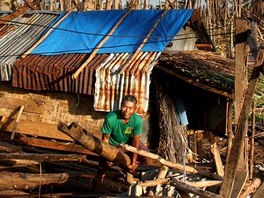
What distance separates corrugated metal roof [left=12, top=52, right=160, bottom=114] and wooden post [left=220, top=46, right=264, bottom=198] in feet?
22.7

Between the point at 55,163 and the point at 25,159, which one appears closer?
the point at 25,159

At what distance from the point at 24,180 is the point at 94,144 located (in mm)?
1210

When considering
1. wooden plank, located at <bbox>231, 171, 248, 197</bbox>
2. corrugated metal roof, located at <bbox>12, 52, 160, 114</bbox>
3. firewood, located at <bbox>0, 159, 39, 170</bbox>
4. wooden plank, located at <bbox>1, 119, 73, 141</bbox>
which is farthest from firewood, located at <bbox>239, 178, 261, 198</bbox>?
wooden plank, located at <bbox>1, 119, 73, 141</bbox>

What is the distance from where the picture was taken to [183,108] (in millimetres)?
12352

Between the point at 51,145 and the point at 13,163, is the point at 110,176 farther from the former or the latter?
the point at 51,145

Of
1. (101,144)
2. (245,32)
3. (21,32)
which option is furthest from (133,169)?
(21,32)

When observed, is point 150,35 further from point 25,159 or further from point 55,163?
point 25,159

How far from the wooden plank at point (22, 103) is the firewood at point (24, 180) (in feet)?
24.2

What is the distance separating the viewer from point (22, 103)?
1338cm

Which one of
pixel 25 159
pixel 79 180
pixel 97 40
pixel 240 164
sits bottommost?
pixel 79 180

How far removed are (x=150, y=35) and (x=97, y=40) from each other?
1.53 meters

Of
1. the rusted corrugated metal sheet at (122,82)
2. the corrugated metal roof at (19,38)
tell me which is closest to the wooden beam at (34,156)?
the rusted corrugated metal sheet at (122,82)

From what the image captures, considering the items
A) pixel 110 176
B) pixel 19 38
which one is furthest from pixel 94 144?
pixel 19 38

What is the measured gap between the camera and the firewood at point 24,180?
217 inches
